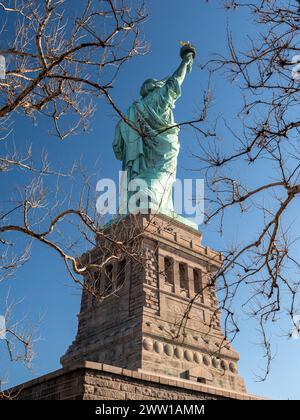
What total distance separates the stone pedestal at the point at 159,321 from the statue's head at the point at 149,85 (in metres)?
11.0

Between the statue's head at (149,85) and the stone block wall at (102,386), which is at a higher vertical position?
the statue's head at (149,85)

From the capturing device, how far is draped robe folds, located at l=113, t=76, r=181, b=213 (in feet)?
93.0

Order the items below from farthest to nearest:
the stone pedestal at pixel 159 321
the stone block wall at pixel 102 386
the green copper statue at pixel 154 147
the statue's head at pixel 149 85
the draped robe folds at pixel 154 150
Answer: the statue's head at pixel 149 85 < the draped robe folds at pixel 154 150 < the green copper statue at pixel 154 147 < the stone pedestal at pixel 159 321 < the stone block wall at pixel 102 386

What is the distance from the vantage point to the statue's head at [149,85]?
32.6 metres

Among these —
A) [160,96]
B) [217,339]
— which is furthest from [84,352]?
[160,96]

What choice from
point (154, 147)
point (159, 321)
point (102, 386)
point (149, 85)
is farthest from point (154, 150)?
point (102, 386)

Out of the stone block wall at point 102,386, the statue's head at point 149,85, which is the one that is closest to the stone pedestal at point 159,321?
the stone block wall at point 102,386

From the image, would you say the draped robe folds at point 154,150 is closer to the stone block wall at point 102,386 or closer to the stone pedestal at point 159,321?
the stone pedestal at point 159,321

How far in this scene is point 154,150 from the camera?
2955cm

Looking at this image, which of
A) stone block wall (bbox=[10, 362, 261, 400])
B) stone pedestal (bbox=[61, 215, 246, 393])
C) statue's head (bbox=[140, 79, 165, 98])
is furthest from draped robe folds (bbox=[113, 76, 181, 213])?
stone block wall (bbox=[10, 362, 261, 400])

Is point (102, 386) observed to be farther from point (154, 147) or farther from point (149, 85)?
point (149, 85)

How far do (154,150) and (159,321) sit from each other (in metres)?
12.1
